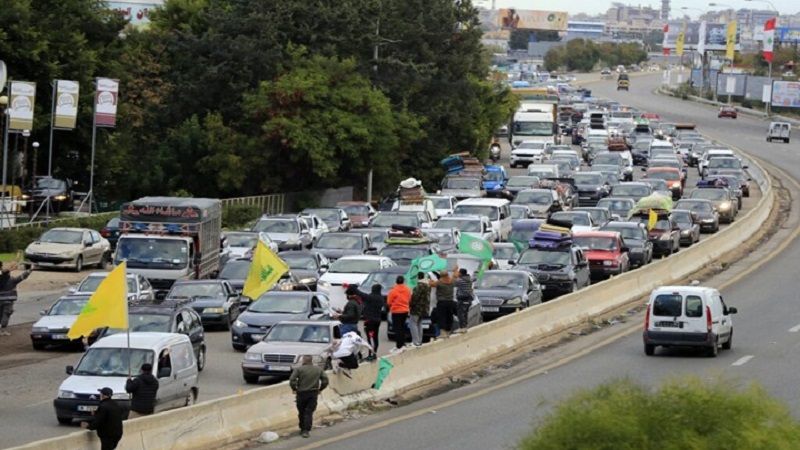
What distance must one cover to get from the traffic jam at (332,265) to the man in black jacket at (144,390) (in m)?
0.71

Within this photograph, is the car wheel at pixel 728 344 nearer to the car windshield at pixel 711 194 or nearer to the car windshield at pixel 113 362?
the car windshield at pixel 113 362

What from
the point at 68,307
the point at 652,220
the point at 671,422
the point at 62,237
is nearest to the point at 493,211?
the point at 652,220

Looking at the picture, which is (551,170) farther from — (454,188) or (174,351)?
(174,351)

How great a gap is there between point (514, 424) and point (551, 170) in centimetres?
4997

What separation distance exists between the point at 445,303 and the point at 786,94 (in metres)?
147

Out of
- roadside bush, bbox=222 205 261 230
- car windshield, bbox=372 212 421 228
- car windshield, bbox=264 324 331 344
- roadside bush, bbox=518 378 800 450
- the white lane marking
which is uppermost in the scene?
roadside bush, bbox=518 378 800 450

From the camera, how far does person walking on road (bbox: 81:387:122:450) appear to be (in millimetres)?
20984

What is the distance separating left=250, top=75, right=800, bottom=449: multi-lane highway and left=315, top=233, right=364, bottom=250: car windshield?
29.9 ft

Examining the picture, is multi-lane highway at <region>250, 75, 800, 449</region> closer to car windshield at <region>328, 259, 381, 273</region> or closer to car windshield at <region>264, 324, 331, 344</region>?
car windshield at <region>264, 324, 331, 344</region>

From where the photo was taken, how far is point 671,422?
42.4ft

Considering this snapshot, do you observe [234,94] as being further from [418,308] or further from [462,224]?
[418,308]

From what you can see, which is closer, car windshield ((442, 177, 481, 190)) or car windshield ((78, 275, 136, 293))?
car windshield ((78, 275, 136, 293))

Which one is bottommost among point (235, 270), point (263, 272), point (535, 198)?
point (235, 270)

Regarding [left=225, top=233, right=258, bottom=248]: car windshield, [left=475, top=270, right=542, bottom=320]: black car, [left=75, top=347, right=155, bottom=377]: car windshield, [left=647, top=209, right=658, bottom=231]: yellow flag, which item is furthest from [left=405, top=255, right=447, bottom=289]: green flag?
[left=647, top=209, right=658, bottom=231]: yellow flag
